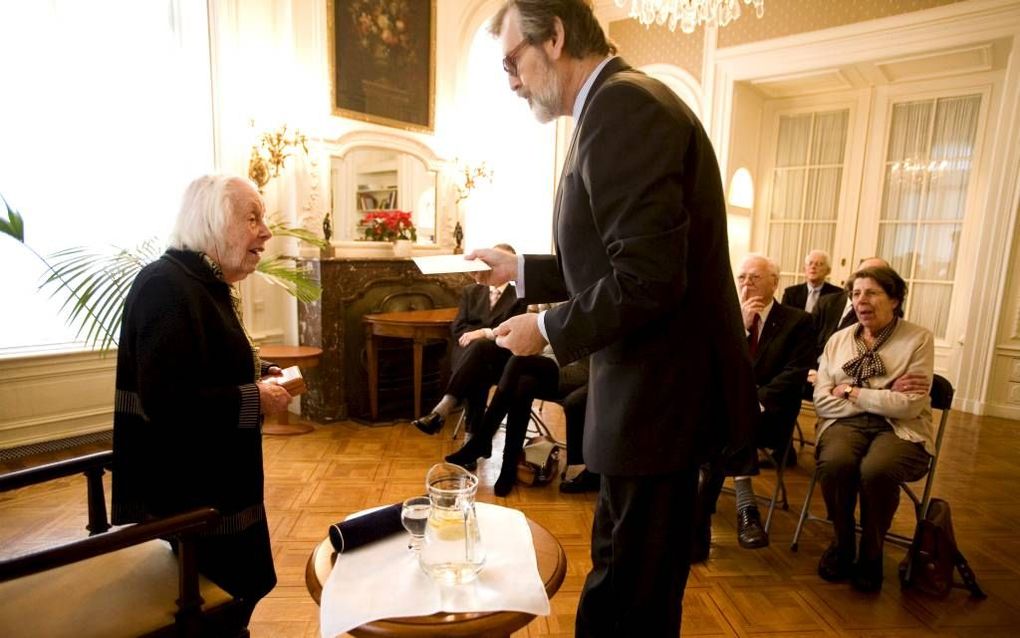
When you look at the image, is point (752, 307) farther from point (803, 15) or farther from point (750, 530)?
point (803, 15)

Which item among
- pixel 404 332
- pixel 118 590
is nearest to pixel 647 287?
pixel 118 590

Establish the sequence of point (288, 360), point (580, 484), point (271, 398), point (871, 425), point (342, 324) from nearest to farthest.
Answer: point (271, 398), point (871, 425), point (580, 484), point (288, 360), point (342, 324)

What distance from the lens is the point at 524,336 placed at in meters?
1.08

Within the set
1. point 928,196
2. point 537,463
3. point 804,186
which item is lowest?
point 537,463

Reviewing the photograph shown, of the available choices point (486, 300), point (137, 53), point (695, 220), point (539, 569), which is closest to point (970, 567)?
point (539, 569)

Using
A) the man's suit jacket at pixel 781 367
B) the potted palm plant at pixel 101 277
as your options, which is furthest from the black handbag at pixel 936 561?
the potted palm plant at pixel 101 277

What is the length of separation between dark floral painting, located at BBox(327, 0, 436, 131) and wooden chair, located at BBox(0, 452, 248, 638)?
11.9 ft

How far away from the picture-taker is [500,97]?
6492 millimetres

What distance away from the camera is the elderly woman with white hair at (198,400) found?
142 centimetres

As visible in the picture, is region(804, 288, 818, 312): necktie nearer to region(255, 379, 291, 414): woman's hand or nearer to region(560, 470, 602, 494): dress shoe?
region(560, 470, 602, 494): dress shoe

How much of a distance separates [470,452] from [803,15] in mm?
4827

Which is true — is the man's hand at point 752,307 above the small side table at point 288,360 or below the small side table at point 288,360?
above

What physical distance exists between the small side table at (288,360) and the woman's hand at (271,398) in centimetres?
229

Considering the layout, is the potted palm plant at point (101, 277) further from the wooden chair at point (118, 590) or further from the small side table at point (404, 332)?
the wooden chair at point (118, 590)
